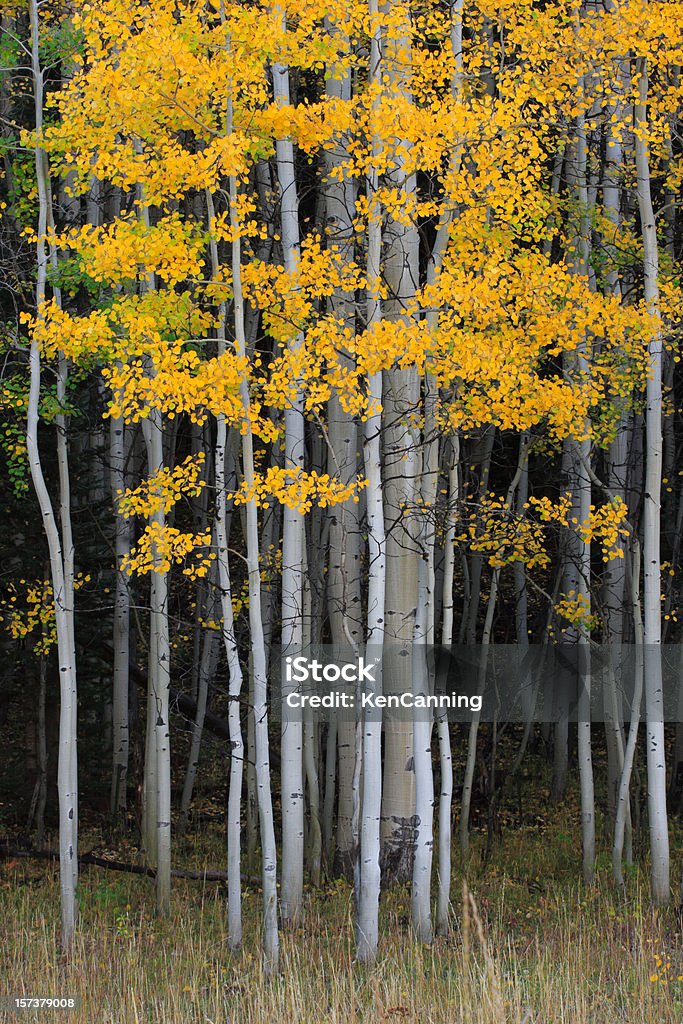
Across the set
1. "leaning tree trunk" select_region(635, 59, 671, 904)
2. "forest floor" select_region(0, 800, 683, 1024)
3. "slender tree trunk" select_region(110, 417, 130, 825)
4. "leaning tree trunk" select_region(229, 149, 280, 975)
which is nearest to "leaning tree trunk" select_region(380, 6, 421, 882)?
"forest floor" select_region(0, 800, 683, 1024)

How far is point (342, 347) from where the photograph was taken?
28.5 feet

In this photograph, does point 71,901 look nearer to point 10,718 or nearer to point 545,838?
point 545,838

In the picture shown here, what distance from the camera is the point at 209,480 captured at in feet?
47.0

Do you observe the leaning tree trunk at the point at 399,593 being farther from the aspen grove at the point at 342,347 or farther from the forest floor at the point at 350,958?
the forest floor at the point at 350,958

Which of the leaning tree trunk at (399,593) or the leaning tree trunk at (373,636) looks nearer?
the leaning tree trunk at (373,636)

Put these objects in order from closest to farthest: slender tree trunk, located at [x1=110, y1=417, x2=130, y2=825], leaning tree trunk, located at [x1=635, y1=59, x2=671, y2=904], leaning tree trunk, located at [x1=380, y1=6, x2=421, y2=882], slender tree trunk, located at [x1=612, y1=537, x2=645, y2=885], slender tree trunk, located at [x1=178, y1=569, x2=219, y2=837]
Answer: leaning tree trunk, located at [x1=635, y1=59, x2=671, y2=904]
leaning tree trunk, located at [x1=380, y1=6, x2=421, y2=882]
slender tree trunk, located at [x1=612, y1=537, x2=645, y2=885]
slender tree trunk, located at [x1=110, y1=417, x2=130, y2=825]
slender tree trunk, located at [x1=178, y1=569, x2=219, y2=837]

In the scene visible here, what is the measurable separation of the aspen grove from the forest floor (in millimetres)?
281

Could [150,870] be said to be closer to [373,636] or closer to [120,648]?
[120,648]

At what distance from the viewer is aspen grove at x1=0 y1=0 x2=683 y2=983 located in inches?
338

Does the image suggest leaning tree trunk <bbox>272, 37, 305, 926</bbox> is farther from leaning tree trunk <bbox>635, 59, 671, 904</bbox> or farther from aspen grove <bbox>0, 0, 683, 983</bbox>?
leaning tree trunk <bbox>635, 59, 671, 904</bbox>

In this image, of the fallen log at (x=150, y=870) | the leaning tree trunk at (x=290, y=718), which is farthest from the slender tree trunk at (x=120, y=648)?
the leaning tree trunk at (x=290, y=718)

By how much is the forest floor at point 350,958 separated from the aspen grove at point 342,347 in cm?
28

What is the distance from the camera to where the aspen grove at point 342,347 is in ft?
28.2

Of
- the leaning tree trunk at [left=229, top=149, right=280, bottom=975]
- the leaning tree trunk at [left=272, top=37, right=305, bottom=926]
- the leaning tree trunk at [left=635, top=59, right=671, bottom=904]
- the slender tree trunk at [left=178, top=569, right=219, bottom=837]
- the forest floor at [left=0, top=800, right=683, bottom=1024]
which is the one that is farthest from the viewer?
the slender tree trunk at [left=178, top=569, right=219, bottom=837]
